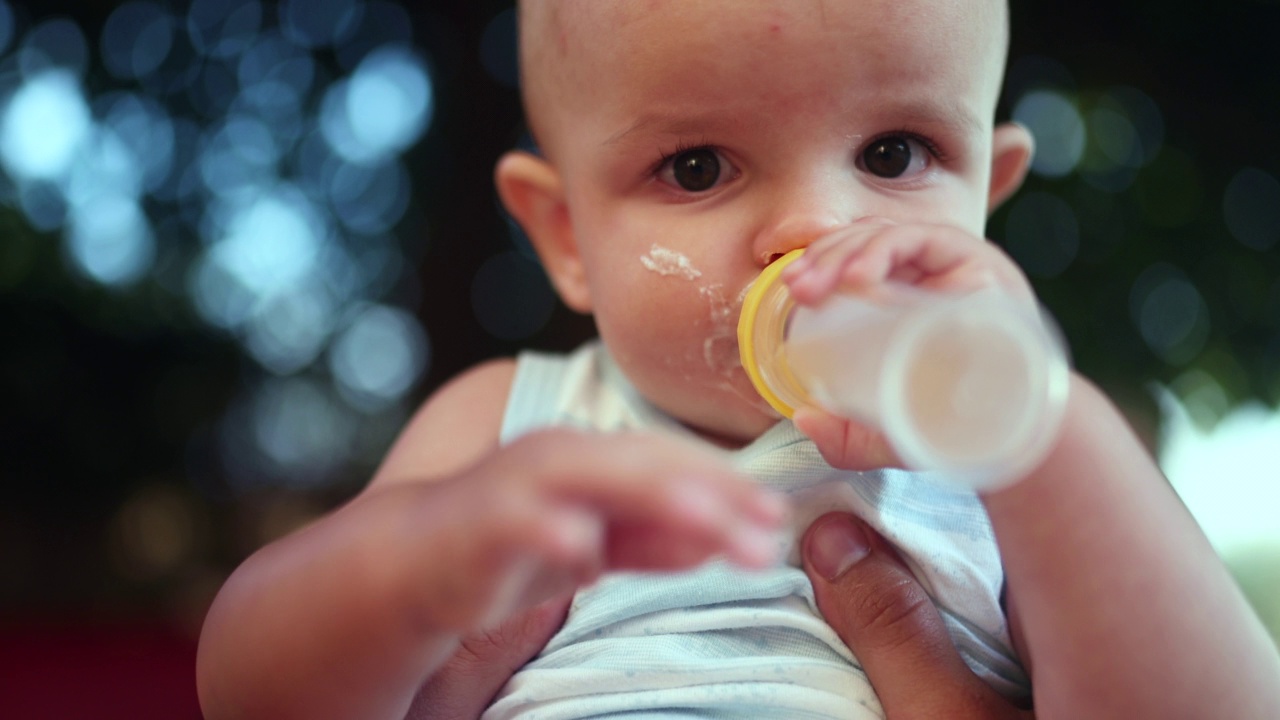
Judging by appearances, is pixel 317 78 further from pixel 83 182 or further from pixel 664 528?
pixel 664 528

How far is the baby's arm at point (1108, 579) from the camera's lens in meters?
0.65

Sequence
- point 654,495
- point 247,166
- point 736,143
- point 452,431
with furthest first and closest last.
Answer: point 247,166 < point 452,431 < point 736,143 < point 654,495

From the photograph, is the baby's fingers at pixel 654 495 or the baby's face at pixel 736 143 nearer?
the baby's fingers at pixel 654 495

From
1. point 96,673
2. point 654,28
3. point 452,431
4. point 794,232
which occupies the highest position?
point 654,28

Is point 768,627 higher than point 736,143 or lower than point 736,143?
lower

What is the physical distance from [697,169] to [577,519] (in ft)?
1.36

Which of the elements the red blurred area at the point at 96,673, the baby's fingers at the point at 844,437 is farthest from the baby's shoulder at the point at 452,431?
the red blurred area at the point at 96,673

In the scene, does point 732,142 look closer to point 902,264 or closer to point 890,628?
point 902,264

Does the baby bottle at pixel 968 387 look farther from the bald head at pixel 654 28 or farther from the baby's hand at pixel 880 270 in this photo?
the bald head at pixel 654 28

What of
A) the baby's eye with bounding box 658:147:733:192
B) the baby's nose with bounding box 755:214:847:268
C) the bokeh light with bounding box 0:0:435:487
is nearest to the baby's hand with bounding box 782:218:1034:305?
the baby's nose with bounding box 755:214:847:268

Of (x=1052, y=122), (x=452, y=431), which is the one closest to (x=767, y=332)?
(x=452, y=431)

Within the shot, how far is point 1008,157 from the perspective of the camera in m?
1.05

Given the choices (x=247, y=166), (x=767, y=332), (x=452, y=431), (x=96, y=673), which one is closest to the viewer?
(x=767, y=332)

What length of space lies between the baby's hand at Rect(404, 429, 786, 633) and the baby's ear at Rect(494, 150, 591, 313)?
0.50m
